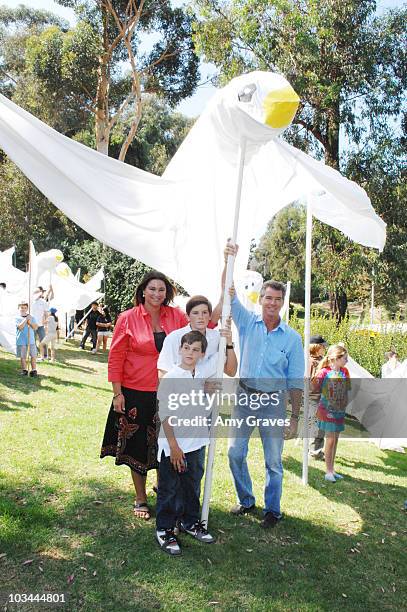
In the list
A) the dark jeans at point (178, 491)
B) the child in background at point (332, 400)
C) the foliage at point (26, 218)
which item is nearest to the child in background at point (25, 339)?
the child in background at point (332, 400)

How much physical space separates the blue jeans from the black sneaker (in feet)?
0.08

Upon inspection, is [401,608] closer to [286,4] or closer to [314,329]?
[314,329]

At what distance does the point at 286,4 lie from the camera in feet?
48.0

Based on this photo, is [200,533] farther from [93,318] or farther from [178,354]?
[93,318]

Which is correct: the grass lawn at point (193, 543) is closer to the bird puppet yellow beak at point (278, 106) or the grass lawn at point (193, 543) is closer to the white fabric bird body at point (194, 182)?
the white fabric bird body at point (194, 182)

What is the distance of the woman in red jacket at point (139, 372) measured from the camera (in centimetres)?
379

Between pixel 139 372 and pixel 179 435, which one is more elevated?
pixel 139 372

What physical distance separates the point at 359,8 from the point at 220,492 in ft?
48.2

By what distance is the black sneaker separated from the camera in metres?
4.08

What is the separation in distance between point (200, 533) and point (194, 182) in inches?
100.0

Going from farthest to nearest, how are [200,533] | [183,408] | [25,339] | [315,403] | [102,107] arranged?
1. [102,107]
2. [25,339]
3. [315,403]
4. [200,533]
5. [183,408]

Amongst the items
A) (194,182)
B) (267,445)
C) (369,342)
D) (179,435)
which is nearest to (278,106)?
(194,182)

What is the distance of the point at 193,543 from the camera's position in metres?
3.70

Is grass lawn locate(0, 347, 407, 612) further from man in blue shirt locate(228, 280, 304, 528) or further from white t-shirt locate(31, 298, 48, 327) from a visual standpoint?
white t-shirt locate(31, 298, 48, 327)
